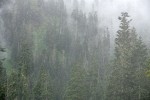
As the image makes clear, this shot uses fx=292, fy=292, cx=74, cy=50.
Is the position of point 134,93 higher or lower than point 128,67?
lower

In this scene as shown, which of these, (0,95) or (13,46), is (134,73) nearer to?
(0,95)

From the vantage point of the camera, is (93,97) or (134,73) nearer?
(134,73)

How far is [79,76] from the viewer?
265 feet

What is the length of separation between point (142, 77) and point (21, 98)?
155 ft

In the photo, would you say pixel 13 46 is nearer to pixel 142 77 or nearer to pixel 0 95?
pixel 142 77

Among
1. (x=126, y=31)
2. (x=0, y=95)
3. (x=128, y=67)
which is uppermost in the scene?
(x=126, y=31)

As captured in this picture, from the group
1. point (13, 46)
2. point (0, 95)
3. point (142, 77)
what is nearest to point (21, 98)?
point (142, 77)

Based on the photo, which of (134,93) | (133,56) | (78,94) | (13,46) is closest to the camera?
(134,93)

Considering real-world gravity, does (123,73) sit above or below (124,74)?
above

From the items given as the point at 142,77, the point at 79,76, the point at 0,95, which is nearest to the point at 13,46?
the point at 79,76

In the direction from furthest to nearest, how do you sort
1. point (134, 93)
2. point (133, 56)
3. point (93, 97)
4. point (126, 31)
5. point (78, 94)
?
point (93, 97)
point (78, 94)
point (133, 56)
point (126, 31)
point (134, 93)

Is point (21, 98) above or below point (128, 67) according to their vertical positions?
below

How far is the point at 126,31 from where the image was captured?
4950cm

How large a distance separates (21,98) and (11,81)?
6.20 meters
